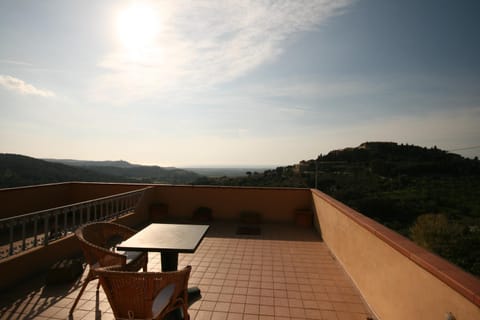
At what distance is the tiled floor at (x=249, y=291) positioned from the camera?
2.44 metres

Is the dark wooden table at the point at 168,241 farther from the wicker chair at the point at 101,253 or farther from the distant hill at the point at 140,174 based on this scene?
the distant hill at the point at 140,174

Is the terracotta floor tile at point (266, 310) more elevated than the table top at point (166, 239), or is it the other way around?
the table top at point (166, 239)

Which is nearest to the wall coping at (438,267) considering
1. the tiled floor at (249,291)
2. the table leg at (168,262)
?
the tiled floor at (249,291)

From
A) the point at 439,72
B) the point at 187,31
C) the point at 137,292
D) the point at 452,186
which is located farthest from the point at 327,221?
the point at 452,186

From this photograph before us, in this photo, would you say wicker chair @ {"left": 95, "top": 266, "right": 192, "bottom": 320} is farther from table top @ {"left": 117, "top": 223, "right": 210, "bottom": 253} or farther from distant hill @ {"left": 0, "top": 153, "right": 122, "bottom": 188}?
distant hill @ {"left": 0, "top": 153, "right": 122, "bottom": 188}

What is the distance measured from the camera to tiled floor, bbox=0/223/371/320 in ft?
8.02

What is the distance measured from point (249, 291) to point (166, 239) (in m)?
1.29

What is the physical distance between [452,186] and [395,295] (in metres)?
23.7

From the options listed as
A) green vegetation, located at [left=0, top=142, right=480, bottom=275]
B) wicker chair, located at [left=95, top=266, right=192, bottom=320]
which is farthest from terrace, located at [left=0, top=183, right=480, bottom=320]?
green vegetation, located at [left=0, top=142, right=480, bottom=275]

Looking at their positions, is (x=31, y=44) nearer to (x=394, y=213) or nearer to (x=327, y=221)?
(x=327, y=221)

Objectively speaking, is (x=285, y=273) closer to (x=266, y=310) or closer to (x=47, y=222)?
(x=266, y=310)

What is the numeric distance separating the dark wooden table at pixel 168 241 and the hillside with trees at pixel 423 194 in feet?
42.6

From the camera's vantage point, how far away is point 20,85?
5.70 m

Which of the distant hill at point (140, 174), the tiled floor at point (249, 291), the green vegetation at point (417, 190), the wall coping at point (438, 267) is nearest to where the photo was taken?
the wall coping at point (438, 267)
